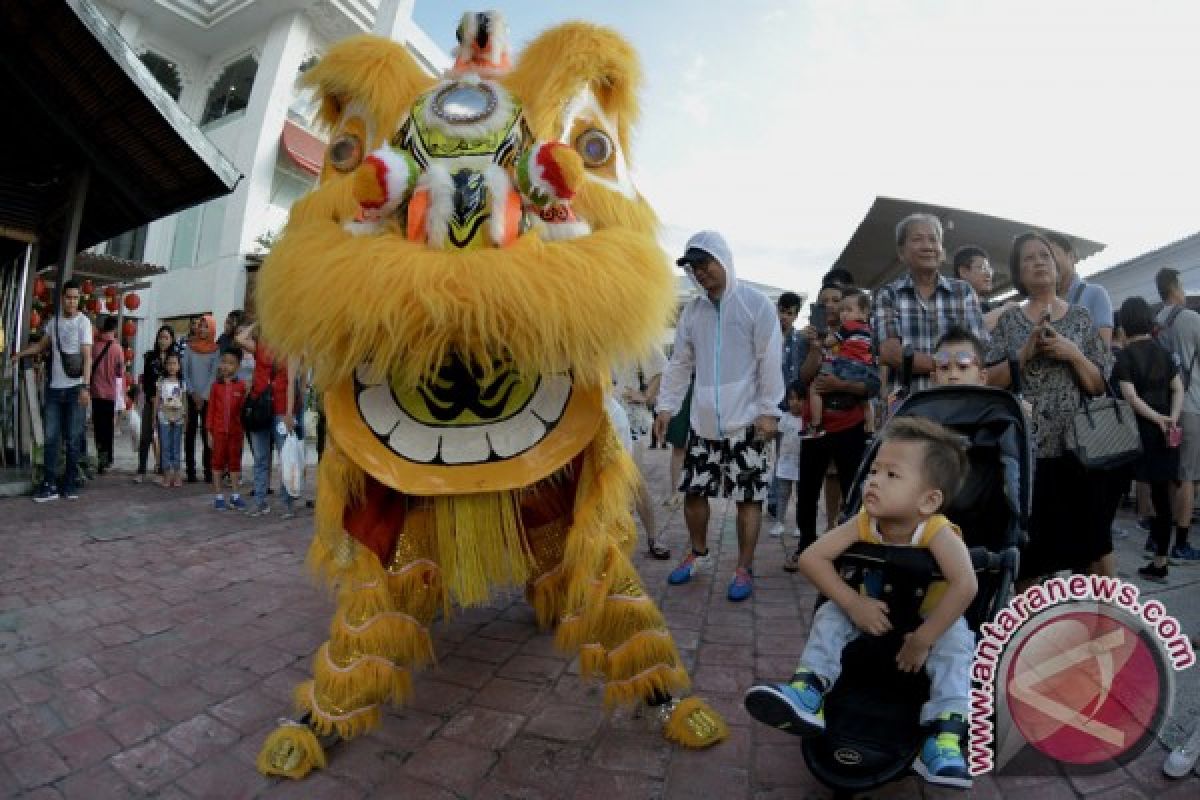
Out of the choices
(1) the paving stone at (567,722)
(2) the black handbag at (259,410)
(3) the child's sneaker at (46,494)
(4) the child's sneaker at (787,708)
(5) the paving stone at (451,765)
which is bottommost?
(3) the child's sneaker at (46,494)

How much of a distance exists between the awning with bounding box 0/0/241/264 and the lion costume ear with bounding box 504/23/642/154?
487 centimetres

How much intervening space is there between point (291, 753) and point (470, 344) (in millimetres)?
1295

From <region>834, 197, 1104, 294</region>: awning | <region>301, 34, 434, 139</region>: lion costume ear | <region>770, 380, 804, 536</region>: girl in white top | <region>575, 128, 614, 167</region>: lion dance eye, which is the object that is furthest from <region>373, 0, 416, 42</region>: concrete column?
<region>575, 128, 614, 167</region>: lion dance eye

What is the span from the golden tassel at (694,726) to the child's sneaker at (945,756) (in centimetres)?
57

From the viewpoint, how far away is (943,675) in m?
1.60

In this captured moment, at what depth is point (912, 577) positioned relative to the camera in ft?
5.54

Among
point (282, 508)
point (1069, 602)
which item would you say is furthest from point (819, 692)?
point (282, 508)

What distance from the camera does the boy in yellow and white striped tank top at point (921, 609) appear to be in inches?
59.7

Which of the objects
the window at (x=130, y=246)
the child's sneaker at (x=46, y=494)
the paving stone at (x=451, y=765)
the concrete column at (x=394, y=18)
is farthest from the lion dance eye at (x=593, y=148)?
the window at (x=130, y=246)

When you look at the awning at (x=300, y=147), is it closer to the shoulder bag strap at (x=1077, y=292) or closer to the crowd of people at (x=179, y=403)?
the crowd of people at (x=179, y=403)

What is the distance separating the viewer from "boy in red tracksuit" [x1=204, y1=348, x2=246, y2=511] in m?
5.44

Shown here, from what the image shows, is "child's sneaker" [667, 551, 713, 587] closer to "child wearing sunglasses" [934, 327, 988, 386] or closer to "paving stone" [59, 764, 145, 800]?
"child wearing sunglasses" [934, 327, 988, 386]

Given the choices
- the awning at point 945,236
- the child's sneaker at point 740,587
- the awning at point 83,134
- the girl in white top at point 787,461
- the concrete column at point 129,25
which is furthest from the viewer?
the concrete column at point 129,25

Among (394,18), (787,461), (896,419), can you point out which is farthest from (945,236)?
(394,18)
